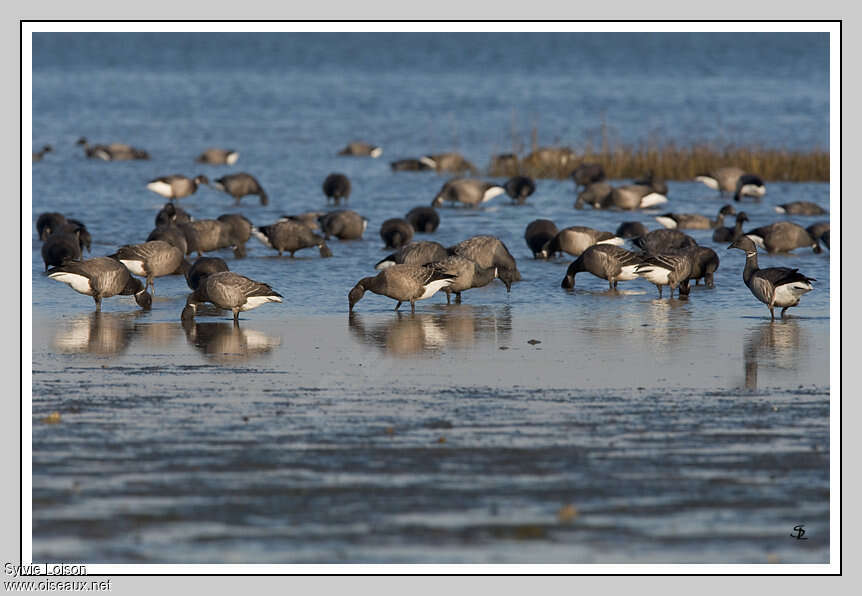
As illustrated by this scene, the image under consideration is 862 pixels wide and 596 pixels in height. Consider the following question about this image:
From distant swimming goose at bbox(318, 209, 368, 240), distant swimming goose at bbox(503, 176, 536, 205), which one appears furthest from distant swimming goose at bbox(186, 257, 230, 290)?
distant swimming goose at bbox(503, 176, 536, 205)

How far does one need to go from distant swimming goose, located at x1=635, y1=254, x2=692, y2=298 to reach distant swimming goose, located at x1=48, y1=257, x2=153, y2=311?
5326mm

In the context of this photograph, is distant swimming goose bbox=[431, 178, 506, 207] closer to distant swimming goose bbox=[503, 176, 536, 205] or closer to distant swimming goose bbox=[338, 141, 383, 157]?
distant swimming goose bbox=[503, 176, 536, 205]

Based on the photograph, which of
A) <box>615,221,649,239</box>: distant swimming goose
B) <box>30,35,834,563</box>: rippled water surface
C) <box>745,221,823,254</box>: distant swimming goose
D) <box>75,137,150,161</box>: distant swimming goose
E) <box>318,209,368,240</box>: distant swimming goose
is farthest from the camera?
<box>75,137,150,161</box>: distant swimming goose

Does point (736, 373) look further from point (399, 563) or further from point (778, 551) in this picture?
point (399, 563)

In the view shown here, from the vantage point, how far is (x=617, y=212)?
24328mm

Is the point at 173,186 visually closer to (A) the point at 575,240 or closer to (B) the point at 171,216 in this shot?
(B) the point at 171,216

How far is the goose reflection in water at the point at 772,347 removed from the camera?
35.7 ft

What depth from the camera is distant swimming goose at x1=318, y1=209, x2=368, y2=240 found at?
20.2 metres

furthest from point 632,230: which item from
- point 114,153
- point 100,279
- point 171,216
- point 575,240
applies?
point 114,153

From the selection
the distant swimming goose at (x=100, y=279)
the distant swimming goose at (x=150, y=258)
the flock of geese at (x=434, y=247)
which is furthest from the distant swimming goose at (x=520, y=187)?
the distant swimming goose at (x=100, y=279)

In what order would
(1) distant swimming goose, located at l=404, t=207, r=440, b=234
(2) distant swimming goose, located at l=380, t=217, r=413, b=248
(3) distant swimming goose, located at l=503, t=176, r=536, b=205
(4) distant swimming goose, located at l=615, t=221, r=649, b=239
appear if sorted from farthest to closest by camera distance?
(3) distant swimming goose, located at l=503, t=176, r=536, b=205, (1) distant swimming goose, located at l=404, t=207, r=440, b=234, (4) distant swimming goose, located at l=615, t=221, r=649, b=239, (2) distant swimming goose, located at l=380, t=217, r=413, b=248

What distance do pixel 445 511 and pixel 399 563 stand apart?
2.16 feet

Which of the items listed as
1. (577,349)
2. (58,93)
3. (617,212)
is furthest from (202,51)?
(577,349)

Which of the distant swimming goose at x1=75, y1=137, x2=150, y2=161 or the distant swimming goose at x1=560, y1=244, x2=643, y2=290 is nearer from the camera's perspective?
the distant swimming goose at x1=560, y1=244, x2=643, y2=290
